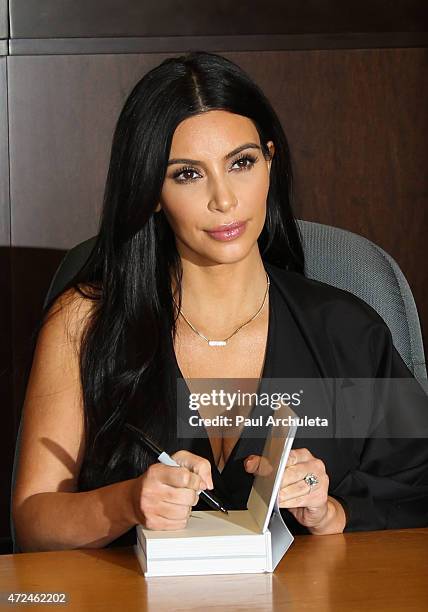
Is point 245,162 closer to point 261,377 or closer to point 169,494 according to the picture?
point 261,377

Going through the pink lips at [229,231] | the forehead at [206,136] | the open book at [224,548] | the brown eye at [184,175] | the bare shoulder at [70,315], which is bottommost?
the open book at [224,548]

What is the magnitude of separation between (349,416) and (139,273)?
0.46m

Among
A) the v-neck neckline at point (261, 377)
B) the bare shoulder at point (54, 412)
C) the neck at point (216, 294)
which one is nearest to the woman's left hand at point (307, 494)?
the v-neck neckline at point (261, 377)

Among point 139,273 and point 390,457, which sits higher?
point 139,273

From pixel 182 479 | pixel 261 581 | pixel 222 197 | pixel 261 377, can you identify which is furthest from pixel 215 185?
pixel 261 581

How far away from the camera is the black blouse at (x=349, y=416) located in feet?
6.06

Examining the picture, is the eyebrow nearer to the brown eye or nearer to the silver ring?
the brown eye

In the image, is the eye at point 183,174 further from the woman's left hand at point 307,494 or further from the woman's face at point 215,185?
the woman's left hand at point 307,494

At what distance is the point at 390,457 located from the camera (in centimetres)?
194

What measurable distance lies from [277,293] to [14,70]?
3.64 ft

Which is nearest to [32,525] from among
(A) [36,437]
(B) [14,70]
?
(A) [36,437]

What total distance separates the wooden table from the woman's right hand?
0.22 ft

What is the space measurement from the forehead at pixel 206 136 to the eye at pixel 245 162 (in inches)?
1.0

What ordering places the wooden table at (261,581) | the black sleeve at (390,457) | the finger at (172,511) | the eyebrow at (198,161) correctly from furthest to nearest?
1. the eyebrow at (198,161)
2. the black sleeve at (390,457)
3. the finger at (172,511)
4. the wooden table at (261,581)
